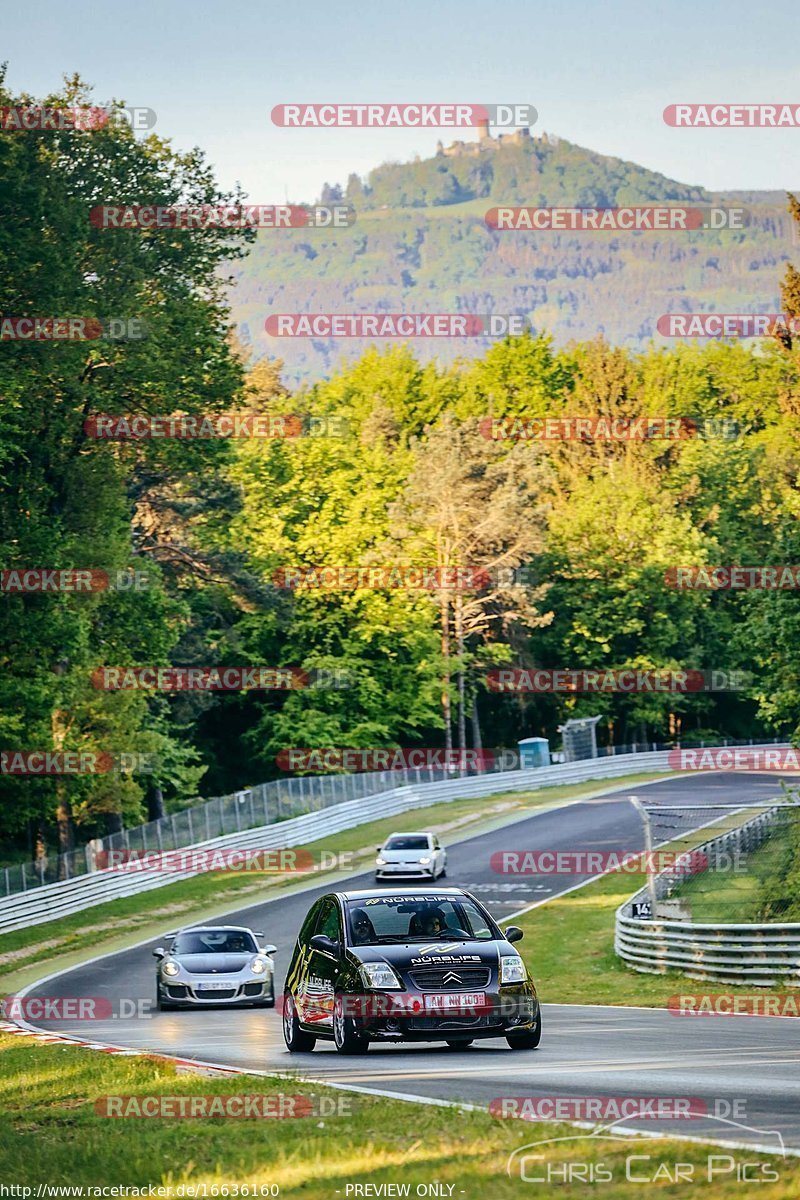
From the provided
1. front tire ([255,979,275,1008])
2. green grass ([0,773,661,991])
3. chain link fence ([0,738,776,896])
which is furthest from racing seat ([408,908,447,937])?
chain link fence ([0,738,776,896])

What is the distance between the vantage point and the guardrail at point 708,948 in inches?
962

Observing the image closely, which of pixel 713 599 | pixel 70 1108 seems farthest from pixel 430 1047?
pixel 713 599

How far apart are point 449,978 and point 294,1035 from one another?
2.33m

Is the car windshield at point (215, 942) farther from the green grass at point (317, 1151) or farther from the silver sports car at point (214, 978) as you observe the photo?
the green grass at point (317, 1151)

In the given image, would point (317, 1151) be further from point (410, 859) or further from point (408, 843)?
point (408, 843)

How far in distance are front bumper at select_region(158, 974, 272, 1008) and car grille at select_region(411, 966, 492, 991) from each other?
34.6ft

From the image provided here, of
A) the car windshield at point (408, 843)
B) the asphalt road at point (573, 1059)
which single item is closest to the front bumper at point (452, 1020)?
the asphalt road at point (573, 1059)

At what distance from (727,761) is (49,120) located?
49.3 meters

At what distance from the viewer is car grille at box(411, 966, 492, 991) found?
47.2ft

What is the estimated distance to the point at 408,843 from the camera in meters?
46.6

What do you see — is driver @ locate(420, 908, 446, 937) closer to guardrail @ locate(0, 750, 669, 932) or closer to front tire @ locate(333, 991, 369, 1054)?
front tire @ locate(333, 991, 369, 1054)

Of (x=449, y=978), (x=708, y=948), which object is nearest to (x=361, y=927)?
(x=449, y=978)

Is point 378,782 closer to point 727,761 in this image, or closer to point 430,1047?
point 727,761

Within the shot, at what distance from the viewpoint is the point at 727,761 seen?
8012 centimetres
